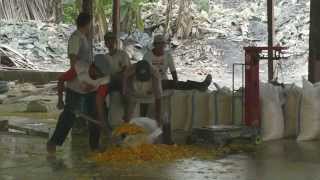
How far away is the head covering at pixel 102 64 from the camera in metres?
7.73

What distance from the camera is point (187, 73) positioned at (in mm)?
21328

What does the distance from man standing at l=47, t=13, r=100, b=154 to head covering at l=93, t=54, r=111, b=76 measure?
155 mm

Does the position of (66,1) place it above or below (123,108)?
above

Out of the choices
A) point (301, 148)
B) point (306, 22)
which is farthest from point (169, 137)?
point (306, 22)

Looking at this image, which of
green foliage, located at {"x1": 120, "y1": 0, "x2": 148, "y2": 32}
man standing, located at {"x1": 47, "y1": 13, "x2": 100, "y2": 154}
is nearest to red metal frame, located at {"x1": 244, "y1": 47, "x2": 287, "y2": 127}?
man standing, located at {"x1": 47, "y1": 13, "x2": 100, "y2": 154}

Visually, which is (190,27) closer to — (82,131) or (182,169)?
(82,131)

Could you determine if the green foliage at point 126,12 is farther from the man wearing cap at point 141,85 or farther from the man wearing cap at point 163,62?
the man wearing cap at point 141,85

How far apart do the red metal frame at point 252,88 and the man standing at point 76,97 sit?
2040 mm

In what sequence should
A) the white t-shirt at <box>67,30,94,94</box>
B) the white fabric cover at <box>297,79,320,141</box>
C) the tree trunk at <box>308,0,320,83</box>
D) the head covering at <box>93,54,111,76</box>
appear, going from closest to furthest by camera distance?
the white t-shirt at <box>67,30,94,94</box>
the head covering at <box>93,54,111,76</box>
the white fabric cover at <box>297,79,320,141</box>
the tree trunk at <box>308,0,320,83</box>

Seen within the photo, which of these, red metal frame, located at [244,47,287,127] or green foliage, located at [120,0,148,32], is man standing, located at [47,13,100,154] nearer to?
red metal frame, located at [244,47,287,127]

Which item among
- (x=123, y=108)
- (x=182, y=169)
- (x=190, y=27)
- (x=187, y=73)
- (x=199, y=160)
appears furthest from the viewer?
(x=190, y=27)

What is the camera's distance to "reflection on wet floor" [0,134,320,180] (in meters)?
6.27

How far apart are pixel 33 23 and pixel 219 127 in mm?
18112

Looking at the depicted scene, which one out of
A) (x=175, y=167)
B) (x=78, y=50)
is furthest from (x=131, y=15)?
(x=175, y=167)
